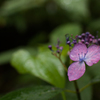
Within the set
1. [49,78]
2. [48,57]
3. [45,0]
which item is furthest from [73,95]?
[45,0]

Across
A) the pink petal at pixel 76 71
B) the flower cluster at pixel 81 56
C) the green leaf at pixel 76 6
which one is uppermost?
the green leaf at pixel 76 6

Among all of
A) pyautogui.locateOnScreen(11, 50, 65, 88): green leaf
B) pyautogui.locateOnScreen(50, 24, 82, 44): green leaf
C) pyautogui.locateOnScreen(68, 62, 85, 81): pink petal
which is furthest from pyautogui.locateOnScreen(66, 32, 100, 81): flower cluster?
pyautogui.locateOnScreen(50, 24, 82, 44): green leaf

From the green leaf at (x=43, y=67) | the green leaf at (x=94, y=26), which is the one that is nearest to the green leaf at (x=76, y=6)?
the green leaf at (x=94, y=26)

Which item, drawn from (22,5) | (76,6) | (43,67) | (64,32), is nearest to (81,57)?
(43,67)

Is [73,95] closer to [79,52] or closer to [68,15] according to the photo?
[79,52]

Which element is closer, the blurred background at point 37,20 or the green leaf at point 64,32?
the green leaf at point 64,32

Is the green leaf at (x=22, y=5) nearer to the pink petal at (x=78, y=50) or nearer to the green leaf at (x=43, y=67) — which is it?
the green leaf at (x=43, y=67)

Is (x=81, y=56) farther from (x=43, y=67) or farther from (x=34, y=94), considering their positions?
(x=43, y=67)
